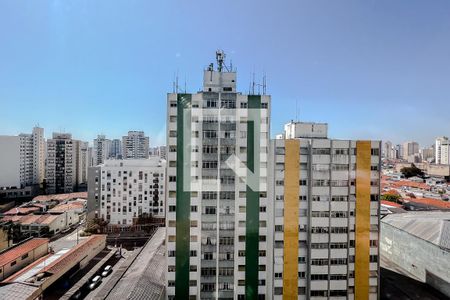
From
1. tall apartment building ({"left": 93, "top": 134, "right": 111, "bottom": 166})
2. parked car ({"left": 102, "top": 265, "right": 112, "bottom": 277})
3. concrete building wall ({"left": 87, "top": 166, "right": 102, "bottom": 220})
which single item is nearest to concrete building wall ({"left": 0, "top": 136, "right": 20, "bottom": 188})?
tall apartment building ({"left": 93, "top": 134, "right": 111, "bottom": 166})

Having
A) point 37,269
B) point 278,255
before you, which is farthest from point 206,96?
point 37,269

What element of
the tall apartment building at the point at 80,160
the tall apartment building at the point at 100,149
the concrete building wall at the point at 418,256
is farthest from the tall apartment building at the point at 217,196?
the tall apartment building at the point at 100,149

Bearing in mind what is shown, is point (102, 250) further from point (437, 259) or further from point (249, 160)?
point (437, 259)

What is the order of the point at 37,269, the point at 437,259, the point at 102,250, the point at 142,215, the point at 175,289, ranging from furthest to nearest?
the point at 142,215 < the point at 102,250 < the point at 37,269 < the point at 437,259 < the point at 175,289

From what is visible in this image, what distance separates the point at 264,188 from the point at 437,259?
12.5 m

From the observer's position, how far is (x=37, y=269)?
18.9 meters

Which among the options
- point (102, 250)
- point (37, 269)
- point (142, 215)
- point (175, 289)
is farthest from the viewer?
point (142, 215)

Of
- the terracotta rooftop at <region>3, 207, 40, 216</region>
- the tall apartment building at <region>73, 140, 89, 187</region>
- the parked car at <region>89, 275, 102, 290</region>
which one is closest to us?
the parked car at <region>89, 275, 102, 290</region>

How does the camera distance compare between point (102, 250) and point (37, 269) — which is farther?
point (102, 250)

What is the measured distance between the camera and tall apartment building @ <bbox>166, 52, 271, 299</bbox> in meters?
15.3

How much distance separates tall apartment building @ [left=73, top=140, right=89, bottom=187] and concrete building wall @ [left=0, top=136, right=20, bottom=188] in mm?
9047

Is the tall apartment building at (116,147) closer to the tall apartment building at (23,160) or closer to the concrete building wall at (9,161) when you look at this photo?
the tall apartment building at (23,160)

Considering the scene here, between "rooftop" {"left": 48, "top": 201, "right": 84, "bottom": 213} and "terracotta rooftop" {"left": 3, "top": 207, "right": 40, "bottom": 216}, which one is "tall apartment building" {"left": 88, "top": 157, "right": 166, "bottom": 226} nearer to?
"rooftop" {"left": 48, "top": 201, "right": 84, "bottom": 213}

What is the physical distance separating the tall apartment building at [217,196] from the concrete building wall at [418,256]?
1127cm
